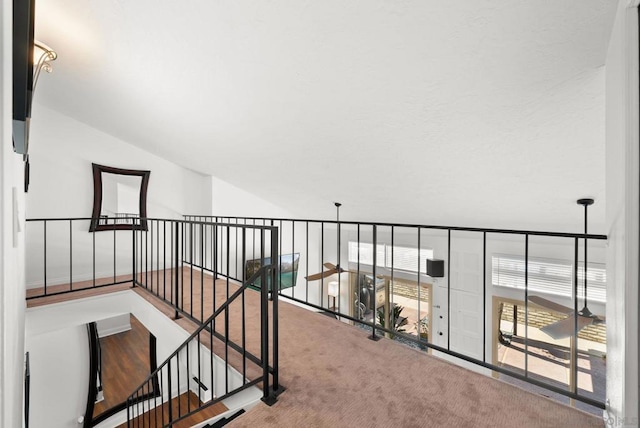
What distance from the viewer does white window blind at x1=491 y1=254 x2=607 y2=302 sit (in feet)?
14.2

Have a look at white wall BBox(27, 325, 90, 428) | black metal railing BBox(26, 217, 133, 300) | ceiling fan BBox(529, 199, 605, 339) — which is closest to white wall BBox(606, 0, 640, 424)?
ceiling fan BBox(529, 199, 605, 339)

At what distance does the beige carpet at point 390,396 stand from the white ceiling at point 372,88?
6.09 feet

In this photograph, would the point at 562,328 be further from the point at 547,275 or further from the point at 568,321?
the point at 547,275

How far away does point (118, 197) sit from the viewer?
459 cm

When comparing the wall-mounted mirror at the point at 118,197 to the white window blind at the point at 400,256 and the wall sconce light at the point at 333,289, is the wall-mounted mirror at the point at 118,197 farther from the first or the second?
the white window blind at the point at 400,256

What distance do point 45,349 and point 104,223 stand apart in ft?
6.70

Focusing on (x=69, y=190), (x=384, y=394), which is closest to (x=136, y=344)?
(x=69, y=190)

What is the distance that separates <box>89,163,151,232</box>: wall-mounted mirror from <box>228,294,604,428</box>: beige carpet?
386 centimetres

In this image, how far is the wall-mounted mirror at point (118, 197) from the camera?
172 inches

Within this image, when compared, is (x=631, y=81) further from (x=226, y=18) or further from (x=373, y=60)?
(x=226, y=18)

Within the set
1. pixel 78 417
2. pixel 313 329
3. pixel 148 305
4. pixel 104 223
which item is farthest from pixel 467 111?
pixel 78 417

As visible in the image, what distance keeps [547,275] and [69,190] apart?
24.7ft

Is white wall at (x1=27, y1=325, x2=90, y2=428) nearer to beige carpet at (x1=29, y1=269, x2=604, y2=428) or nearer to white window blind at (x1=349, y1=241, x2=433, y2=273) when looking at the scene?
beige carpet at (x1=29, y1=269, x2=604, y2=428)

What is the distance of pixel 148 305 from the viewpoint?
3.31 m
